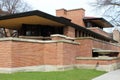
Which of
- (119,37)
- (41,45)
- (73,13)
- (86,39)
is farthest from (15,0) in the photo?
(41,45)

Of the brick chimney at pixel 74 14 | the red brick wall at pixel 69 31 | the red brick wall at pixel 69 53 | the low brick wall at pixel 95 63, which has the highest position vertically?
the brick chimney at pixel 74 14

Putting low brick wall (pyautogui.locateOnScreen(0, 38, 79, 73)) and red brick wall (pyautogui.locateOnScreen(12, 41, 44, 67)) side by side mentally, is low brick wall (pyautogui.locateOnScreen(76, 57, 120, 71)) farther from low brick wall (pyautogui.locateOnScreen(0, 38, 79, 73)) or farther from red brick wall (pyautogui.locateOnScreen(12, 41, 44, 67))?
red brick wall (pyautogui.locateOnScreen(12, 41, 44, 67))

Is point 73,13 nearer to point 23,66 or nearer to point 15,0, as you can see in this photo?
point 15,0

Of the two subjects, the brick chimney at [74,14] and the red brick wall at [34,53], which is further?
the brick chimney at [74,14]

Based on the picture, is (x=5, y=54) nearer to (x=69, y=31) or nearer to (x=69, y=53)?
(x=69, y=53)

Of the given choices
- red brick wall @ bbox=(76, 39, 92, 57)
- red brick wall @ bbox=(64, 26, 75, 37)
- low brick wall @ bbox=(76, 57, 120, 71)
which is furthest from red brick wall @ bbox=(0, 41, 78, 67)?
red brick wall @ bbox=(64, 26, 75, 37)

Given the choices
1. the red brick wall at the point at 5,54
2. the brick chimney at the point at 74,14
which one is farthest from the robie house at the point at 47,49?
the brick chimney at the point at 74,14

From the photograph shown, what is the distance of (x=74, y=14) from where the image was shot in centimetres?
4084

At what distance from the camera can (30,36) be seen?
2400 centimetres

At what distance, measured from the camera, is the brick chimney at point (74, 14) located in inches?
1577

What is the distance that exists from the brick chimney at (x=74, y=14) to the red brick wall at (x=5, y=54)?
2491 cm

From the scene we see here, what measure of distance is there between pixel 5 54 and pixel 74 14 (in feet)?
86.0

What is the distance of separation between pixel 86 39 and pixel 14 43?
29.0 feet

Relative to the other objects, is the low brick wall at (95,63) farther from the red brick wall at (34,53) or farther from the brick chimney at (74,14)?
the brick chimney at (74,14)
